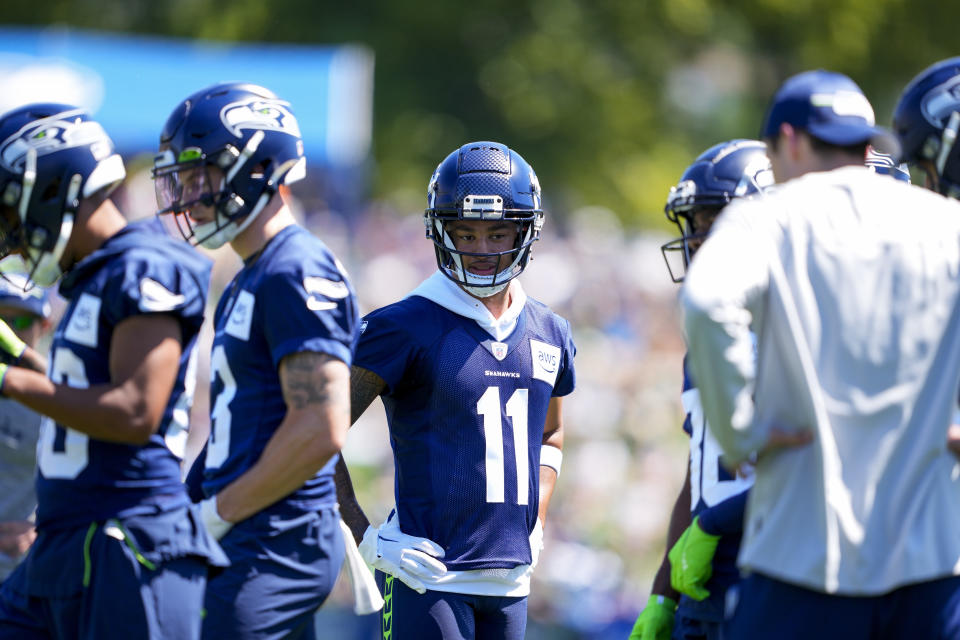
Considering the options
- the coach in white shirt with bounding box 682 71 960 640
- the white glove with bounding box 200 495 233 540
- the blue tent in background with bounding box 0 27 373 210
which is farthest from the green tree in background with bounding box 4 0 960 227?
the coach in white shirt with bounding box 682 71 960 640

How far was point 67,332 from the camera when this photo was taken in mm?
3322

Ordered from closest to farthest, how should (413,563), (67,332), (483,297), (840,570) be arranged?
(840,570) < (67,332) < (413,563) < (483,297)

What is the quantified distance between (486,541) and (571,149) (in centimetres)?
1967

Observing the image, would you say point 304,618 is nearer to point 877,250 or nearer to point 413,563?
point 413,563

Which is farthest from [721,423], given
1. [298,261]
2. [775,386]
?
[298,261]

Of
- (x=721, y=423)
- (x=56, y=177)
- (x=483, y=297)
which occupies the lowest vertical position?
(x=721, y=423)

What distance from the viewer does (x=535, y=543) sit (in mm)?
4320

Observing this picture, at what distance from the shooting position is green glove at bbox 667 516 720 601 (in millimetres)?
3893

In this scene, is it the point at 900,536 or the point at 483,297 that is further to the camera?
the point at 483,297

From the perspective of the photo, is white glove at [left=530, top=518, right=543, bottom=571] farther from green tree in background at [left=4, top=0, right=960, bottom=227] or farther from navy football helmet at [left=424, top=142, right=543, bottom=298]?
green tree in background at [left=4, top=0, right=960, bottom=227]

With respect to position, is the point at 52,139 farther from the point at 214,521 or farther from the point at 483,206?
the point at 483,206

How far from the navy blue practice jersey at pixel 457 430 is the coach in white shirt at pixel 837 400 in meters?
1.27

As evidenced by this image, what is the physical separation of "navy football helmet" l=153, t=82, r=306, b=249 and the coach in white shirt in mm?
1382

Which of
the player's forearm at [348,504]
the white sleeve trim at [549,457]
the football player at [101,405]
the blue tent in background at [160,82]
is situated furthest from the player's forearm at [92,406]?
the blue tent in background at [160,82]
